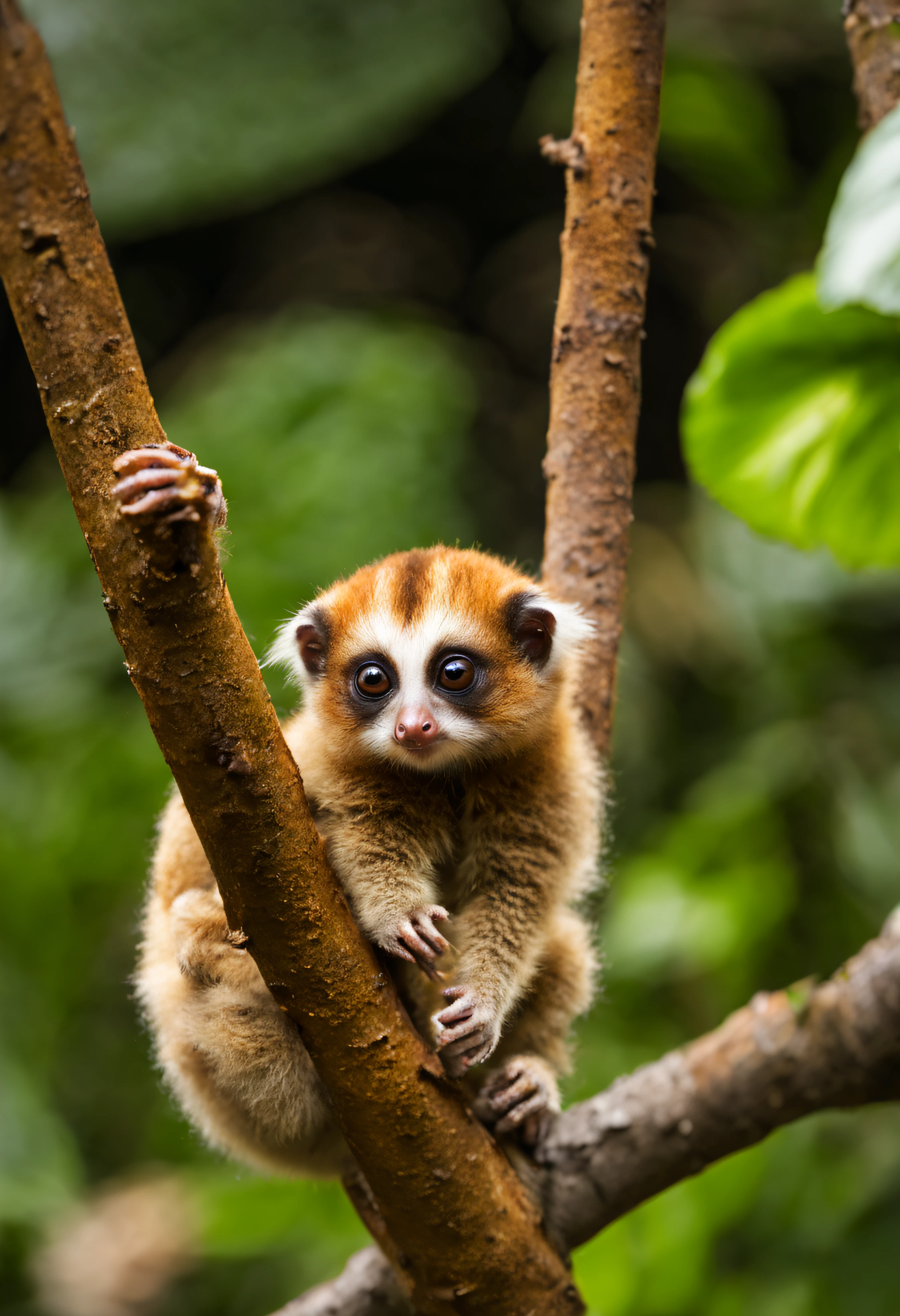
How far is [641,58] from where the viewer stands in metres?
2.33

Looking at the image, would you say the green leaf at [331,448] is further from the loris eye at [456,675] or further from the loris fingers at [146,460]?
the loris fingers at [146,460]

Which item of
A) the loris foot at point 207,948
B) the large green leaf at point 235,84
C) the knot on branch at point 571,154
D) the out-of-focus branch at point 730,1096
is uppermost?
the large green leaf at point 235,84

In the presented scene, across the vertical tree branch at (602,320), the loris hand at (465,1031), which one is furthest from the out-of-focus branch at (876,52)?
the loris hand at (465,1031)

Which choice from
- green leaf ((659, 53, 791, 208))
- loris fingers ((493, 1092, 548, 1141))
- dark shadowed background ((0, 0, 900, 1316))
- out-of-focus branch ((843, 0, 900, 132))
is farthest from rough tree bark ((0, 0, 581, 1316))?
green leaf ((659, 53, 791, 208))

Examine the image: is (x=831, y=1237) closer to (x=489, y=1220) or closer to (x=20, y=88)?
(x=489, y=1220)

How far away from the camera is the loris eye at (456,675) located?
211 centimetres

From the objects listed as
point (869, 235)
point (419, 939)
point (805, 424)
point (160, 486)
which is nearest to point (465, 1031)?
point (419, 939)

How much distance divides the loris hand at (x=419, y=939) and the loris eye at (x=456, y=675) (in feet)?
1.47

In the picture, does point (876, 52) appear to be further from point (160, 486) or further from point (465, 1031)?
point (465, 1031)

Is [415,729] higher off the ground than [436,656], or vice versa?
[436,656]

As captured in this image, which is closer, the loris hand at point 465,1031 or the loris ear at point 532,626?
the loris hand at point 465,1031

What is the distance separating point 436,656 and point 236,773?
0.74 meters

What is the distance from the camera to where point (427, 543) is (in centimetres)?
442

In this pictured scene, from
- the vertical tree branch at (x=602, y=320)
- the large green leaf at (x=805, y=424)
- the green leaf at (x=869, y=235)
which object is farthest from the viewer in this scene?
the large green leaf at (x=805, y=424)
